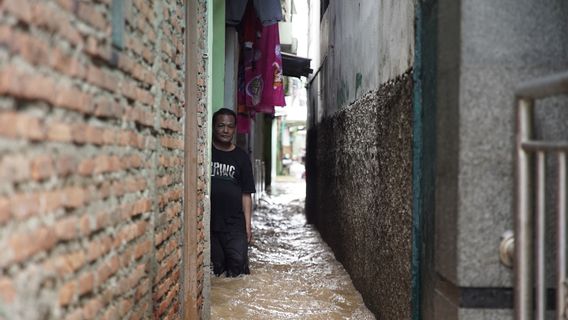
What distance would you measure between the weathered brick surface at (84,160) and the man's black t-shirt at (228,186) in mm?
2566

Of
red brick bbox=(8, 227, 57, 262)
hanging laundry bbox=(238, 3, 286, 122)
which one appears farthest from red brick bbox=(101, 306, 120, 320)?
hanging laundry bbox=(238, 3, 286, 122)

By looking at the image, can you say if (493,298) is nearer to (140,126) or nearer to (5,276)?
(140,126)

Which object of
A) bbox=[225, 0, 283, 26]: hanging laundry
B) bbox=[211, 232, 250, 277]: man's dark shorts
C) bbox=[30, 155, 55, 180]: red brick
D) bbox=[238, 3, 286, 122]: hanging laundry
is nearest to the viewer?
bbox=[30, 155, 55, 180]: red brick

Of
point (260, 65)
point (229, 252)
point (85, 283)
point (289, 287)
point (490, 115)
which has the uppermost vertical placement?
point (260, 65)

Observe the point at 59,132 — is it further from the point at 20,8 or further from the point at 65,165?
the point at 20,8

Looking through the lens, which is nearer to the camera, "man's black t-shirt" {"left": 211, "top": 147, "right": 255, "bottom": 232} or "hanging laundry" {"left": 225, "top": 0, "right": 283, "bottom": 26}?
"man's black t-shirt" {"left": 211, "top": 147, "right": 255, "bottom": 232}

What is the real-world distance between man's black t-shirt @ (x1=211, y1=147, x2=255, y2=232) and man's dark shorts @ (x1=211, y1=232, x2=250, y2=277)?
0.09 meters

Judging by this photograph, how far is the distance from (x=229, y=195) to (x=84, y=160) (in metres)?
3.94

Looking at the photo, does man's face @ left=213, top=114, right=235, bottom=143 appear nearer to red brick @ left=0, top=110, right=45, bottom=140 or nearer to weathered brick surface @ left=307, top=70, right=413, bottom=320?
weathered brick surface @ left=307, top=70, right=413, bottom=320

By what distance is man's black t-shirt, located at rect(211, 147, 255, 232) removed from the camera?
19.2ft

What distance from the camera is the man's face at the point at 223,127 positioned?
5.71m

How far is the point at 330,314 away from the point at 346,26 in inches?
131

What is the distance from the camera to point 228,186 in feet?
19.2

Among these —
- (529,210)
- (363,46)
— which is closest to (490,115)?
(529,210)
